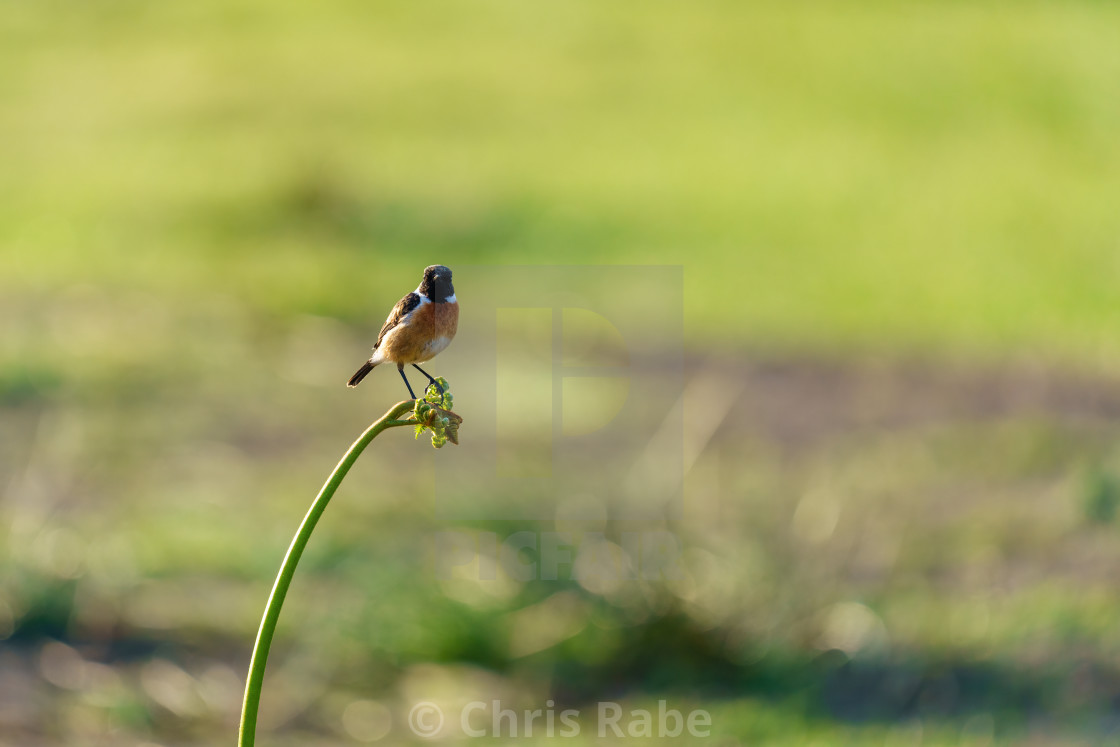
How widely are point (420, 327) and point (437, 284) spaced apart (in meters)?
0.06

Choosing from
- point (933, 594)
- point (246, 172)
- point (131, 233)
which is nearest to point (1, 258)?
point (131, 233)

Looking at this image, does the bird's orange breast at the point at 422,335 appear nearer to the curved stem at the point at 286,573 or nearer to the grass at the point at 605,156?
the curved stem at the point at 286,573

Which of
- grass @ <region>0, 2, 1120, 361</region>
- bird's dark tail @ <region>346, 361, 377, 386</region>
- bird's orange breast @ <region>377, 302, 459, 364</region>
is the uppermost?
grass @ <region>0, 2, 1120, 361</region>

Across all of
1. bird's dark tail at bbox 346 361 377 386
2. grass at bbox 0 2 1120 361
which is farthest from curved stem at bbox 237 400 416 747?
grass at bbox 0 2 1120 361

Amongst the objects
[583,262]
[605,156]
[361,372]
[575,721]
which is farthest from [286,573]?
[605,156]

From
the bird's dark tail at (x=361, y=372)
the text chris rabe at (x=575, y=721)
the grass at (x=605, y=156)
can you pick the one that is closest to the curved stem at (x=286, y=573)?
the bird's dark tail at (x=361, y=372)

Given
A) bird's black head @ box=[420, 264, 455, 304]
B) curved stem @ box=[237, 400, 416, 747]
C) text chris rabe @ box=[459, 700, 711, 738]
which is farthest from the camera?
text chris rabe @ box=[459, 700, 711, 738]

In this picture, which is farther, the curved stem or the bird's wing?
the bird's wing

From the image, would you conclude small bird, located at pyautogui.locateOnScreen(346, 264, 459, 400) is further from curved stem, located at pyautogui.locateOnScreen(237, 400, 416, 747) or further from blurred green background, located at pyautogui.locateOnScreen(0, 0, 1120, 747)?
blurred green background, located at pyautogui.locateOnScreen(0, 0, 1120, 747)

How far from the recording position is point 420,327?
1.44 meters

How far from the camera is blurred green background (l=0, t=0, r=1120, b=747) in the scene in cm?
405

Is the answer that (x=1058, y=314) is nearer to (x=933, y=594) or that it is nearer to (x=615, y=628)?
(x=933, y=594)

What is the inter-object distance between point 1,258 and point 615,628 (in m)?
7.38

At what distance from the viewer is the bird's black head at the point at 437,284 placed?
138 cm
